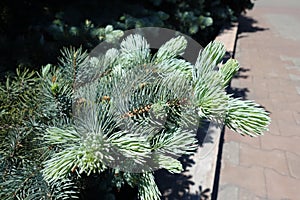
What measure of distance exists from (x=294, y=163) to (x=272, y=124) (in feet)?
2.05

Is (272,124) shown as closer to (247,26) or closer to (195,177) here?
(195,177)

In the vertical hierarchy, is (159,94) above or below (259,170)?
above

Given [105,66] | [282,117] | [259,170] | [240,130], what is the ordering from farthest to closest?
[282,117], [259,170], [105,66], [240,130]

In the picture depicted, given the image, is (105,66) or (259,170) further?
(259,170)

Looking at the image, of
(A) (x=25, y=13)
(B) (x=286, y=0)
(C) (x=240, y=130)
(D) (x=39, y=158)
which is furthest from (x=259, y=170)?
(B) (x=286, y=0)

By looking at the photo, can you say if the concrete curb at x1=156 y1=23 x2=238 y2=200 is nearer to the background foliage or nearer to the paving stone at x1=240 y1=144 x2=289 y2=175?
the paving stone at x1=240 y1=144 x2=289 y2=175

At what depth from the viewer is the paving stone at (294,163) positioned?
7.79ft

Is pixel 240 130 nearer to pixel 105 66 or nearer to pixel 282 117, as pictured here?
pixel 105 66

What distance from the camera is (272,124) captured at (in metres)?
3.04

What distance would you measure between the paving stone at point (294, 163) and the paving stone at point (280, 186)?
3.1 inches

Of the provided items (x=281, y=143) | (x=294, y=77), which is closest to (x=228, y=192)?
(x=281, y=143)

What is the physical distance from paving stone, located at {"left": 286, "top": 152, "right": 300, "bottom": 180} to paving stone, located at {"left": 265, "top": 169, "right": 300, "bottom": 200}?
79 millimetres

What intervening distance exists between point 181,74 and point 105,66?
0.25 meters

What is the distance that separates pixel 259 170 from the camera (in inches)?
94.0
